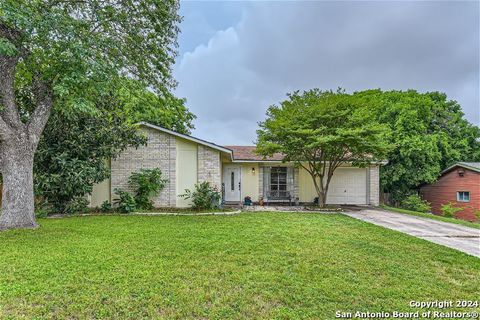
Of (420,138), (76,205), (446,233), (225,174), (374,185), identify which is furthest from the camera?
(420,138)

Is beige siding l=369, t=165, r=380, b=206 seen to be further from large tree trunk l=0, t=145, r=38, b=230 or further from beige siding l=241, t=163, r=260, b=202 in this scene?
large tree trunk l=0, t=145, r=38, b=230

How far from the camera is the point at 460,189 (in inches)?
640

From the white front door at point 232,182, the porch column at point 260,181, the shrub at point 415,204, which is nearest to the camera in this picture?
the white front door at point 232,182

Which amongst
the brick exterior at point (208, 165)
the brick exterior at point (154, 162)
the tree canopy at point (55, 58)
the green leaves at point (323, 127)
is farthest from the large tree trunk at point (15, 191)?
the green leaves at point (323, 127)

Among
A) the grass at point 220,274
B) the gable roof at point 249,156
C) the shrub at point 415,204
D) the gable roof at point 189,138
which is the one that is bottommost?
the shrub at point 415,204

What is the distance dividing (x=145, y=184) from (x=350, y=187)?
1132 cm

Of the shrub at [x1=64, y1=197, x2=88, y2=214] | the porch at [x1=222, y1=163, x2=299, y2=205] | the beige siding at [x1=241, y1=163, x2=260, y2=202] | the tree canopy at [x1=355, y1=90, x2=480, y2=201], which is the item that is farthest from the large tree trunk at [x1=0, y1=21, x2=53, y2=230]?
the tree canopy at [x1=355, y1=90, x2=480, y2=201]

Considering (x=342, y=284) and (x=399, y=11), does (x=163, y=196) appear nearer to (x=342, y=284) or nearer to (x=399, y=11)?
(x=342, y=284)

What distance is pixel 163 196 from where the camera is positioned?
38.1 feet

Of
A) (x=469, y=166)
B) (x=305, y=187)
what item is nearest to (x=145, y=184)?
(x=305, y=187)

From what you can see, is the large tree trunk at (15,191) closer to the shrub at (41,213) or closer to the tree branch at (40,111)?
the tree branch at (40,111)

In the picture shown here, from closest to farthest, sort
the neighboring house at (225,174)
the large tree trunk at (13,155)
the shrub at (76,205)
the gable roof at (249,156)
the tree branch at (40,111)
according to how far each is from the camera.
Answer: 1. the large tree trunk at (13,155)
2. the tree branch at (40,111)
3. the shrub at (76,205)
4. the neighboring house at (225,174)
5. the gable roof at (249,156)

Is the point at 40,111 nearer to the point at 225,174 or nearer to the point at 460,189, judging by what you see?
the point at 225,174

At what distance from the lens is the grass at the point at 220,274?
294 cm
